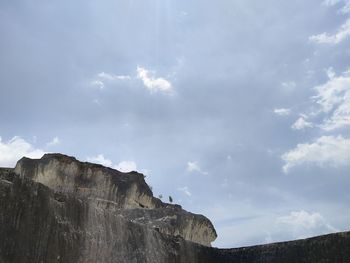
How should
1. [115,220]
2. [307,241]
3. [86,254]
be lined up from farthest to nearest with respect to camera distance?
[307,241]
[115,220]
[86,254]

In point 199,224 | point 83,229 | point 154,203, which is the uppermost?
point 154,203

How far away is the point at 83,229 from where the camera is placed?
18.8ft

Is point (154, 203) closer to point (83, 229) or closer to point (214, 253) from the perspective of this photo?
point (214, 253)

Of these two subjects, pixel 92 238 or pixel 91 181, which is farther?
pixel 91 181

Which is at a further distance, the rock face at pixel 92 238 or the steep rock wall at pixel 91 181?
the steep rock wall at pixel 91 181

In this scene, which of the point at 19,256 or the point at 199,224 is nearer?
the point at 19,256

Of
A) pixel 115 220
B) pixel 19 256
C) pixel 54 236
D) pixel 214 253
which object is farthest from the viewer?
pixel 214 253

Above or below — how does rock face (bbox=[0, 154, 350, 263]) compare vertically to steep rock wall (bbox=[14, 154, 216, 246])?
below

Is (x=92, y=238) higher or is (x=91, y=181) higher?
(x=91, y=181)

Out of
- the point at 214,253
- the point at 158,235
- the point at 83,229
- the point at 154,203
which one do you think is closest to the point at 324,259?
the point at 214,253

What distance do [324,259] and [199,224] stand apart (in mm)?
6338

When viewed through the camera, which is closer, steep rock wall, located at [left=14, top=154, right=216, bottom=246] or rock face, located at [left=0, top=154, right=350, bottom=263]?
Result: rock face, located at [left=0, top=154, right=350, bottom=263]

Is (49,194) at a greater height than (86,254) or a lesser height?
greater

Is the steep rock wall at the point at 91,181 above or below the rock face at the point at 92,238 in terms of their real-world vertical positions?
above
